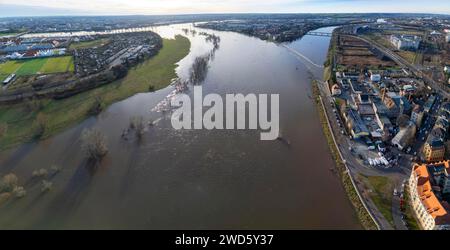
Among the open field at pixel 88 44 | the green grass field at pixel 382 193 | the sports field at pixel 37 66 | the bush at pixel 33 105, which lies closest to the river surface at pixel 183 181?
the green grass field at pixel 382 193

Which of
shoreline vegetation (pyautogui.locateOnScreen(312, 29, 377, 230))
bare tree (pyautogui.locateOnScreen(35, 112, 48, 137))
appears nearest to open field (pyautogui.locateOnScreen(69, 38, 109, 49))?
bare tree (pyautogui.locateOnScreen(35, 112, 48, 137))

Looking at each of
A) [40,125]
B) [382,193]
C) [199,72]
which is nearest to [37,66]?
[40,125]

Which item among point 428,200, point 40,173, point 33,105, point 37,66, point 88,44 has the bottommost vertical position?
point 40,173

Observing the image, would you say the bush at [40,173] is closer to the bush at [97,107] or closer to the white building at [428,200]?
the bush at [97,107]

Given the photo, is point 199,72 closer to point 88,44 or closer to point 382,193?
point 382,193

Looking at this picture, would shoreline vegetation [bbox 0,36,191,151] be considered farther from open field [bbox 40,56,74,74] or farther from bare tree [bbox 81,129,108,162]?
open field [bbox 40,56,74,74]

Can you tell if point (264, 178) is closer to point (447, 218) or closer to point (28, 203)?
point (447, 218)
